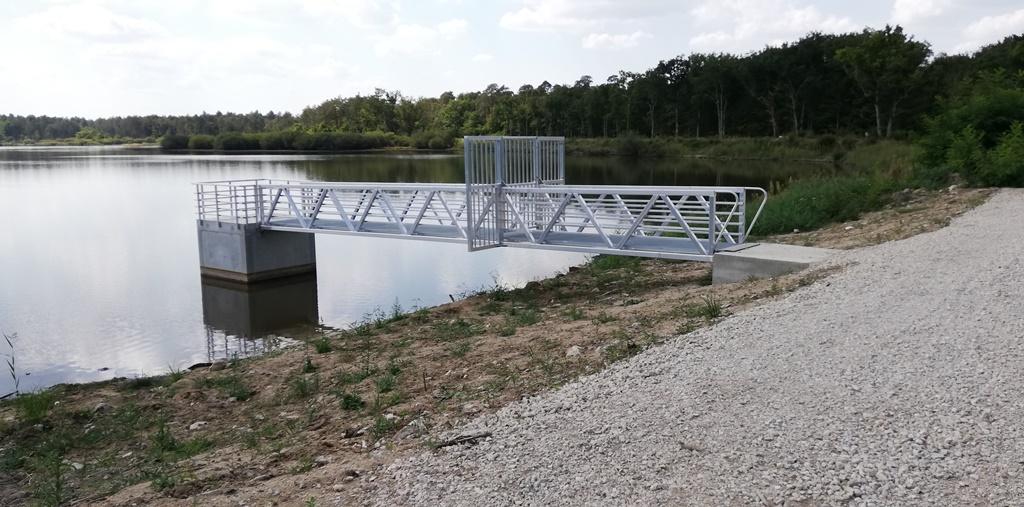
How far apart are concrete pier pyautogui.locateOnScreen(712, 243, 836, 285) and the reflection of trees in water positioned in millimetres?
7391

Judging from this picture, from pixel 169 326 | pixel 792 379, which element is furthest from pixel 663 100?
pixel 792 379

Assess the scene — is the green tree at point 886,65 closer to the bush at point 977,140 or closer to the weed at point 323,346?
the bush at point 977,140

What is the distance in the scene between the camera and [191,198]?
122ft

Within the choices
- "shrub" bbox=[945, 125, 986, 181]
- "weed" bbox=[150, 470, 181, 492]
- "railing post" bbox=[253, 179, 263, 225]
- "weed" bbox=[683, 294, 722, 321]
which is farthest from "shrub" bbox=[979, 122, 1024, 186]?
"weed" bbox=[150, 470, 181, 492]

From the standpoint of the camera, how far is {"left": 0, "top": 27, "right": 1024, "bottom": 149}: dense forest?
60219 mm

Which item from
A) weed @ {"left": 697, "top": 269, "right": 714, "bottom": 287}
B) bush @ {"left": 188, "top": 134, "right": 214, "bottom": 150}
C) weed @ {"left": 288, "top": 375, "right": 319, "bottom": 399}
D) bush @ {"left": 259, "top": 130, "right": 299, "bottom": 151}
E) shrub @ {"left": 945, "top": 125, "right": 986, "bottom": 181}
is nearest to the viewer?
weed @ {"left": 288, "top": 375, "right": 319, "bottom": 399}

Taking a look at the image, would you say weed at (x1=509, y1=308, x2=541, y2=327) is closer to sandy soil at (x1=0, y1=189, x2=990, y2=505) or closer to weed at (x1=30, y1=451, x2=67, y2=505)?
sandy soil at (x1=0, y1=189, x2=990, y2=505)

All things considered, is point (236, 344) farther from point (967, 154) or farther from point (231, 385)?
point (967, 154)

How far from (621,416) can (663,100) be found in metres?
78.3

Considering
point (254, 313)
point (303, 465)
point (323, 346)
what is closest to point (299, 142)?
point (254, 313)

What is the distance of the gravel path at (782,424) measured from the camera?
421 cm

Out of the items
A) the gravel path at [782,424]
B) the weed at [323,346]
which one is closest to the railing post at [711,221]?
the gravel path at [782,424]

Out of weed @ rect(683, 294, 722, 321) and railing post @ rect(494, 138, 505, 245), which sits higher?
railing post @ rect(494, 138, 505, 245)

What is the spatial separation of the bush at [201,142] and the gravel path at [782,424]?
334 feet
